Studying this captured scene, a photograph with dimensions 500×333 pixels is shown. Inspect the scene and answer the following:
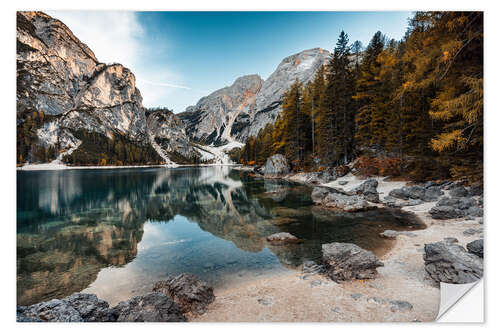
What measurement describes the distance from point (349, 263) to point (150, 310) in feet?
15.9

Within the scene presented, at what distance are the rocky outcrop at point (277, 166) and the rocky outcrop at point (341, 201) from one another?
21.5 metres

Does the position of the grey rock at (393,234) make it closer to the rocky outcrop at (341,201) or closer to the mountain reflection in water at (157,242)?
the mountain reflection in water at (157,242)

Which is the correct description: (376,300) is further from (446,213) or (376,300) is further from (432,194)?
(432,194)

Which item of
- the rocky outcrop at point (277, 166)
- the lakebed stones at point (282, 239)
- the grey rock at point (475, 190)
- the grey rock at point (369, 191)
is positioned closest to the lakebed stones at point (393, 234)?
the lakebed stones at point (282, 239)

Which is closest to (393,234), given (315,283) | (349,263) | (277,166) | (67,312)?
(349,263)

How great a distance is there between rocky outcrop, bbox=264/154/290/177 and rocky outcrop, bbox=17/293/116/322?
36261mm

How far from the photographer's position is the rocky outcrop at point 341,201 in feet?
46.1

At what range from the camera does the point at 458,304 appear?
3904 millimetres

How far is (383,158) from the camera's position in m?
22.4

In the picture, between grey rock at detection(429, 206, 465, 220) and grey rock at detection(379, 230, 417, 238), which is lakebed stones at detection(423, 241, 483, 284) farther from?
grey rock at detection(429, 206, 465, 220)

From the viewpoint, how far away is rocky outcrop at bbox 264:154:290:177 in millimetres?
39094
